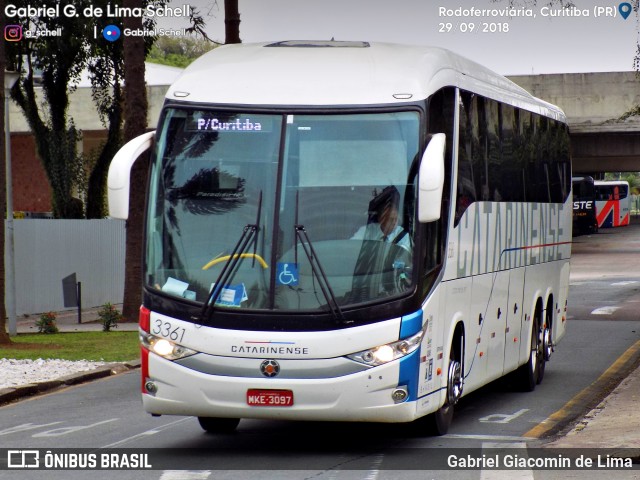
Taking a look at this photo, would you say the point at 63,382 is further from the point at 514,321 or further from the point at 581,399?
the point at 581,399

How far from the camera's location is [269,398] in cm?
979

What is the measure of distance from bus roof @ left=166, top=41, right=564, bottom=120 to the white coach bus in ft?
0.06

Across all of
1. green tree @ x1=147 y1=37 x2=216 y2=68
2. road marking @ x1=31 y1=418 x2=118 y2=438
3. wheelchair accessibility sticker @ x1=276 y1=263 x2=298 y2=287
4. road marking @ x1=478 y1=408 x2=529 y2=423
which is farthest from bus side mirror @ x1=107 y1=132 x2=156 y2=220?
green tree @ x1=147 y1=37 x2=216 y2=68

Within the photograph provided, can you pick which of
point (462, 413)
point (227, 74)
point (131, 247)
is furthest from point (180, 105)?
point (131, 247)

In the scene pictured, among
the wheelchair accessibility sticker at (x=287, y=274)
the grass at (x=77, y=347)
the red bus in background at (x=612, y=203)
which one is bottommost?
the red bus in background at (x=612, y=203)

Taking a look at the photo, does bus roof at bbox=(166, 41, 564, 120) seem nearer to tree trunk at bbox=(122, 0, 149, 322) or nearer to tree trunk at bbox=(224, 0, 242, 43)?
tree trunk at bbox=(122, 0, 149, 322)

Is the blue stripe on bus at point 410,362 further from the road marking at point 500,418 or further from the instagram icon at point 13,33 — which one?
the instagram icon at point 13,33

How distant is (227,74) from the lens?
10586mm

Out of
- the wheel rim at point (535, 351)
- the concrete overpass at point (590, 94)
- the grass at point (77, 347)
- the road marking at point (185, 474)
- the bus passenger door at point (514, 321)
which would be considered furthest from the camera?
the concrete overpass at point (590, 94)

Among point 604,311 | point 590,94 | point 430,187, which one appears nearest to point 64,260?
point 604,311

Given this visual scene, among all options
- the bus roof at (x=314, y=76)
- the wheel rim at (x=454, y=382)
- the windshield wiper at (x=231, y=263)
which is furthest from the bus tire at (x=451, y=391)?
the bus roof at (x=314, y=76)

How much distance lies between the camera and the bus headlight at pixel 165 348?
997cm

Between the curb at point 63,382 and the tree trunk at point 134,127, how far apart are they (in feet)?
22.6

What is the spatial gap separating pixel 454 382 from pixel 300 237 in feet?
8.05
